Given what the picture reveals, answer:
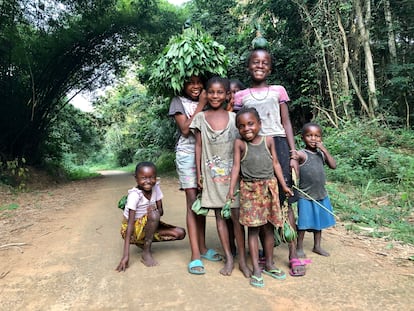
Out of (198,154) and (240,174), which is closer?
(240,174)

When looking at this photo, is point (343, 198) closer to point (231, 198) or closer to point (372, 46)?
point (231, 198)

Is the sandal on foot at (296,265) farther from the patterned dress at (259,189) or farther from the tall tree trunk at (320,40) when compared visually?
the tall tree trunk at (320,40)

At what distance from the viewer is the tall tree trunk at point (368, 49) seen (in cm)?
893

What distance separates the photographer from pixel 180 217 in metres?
5.22

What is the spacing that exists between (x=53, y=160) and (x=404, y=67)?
14943mm

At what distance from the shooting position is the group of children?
2.79 meters

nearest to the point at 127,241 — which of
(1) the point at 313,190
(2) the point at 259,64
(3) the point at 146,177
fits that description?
(3) the point at 146,177

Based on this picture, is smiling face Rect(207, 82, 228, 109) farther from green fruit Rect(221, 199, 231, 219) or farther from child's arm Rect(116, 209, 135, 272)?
child's arm Rect(116, 209, 135, 272)

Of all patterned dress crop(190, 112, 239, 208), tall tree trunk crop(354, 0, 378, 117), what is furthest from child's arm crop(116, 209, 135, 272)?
tall tree trunk crop(354, 0, 378, 117)

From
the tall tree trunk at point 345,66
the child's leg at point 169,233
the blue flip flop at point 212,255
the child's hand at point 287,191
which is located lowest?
the blue flip flop at point 212,255

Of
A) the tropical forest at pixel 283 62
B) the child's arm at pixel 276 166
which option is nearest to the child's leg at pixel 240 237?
the child's arm at pixel 276 166

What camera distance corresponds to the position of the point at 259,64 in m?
2.97

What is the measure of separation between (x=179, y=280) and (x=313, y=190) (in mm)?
1561

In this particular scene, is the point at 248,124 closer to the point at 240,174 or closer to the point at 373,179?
the point at 240,174
